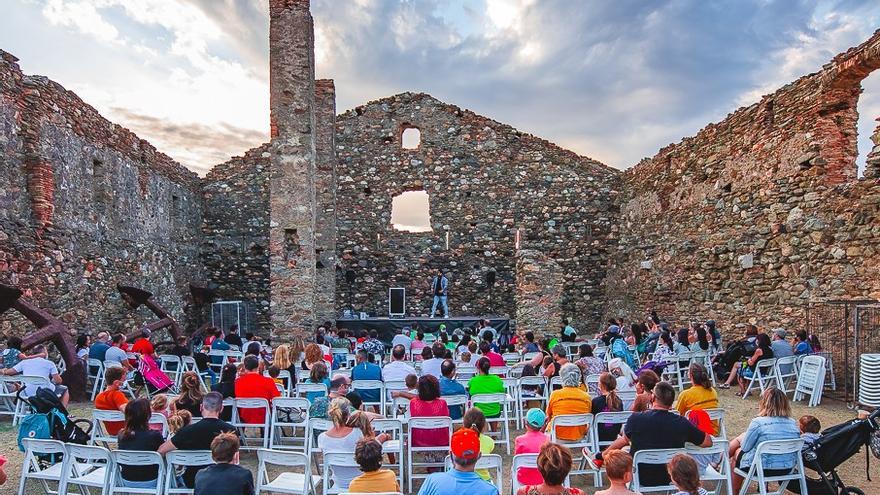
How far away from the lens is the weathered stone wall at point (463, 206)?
65.9ft

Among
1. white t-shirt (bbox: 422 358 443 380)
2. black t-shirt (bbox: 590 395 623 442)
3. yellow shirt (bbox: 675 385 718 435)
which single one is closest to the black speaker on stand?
white t-shirt (bbox: 422 358 443 380)

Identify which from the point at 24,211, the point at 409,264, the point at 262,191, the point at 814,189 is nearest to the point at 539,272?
the point at 409,264

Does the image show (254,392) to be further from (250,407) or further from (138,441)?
(138,441)

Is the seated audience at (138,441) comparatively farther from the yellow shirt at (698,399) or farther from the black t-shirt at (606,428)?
the yellow shirt at (698,399)

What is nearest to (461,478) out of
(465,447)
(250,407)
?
(465,447)

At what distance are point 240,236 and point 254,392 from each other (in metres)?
14.7

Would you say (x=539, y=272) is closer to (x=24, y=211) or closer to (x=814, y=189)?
(x=814, y=189)

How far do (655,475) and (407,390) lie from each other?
3.32 metres

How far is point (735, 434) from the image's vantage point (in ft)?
24.2

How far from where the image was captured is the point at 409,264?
20.8m

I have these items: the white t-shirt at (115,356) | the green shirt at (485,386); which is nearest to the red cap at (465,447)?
the green shirt at (485,386)

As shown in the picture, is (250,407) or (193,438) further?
(250,407)

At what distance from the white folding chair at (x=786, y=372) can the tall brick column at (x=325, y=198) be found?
12.1 metres

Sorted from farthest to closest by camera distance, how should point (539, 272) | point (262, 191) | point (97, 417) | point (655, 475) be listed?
point (262, 191)
point (539, 272)
point (97, 417)
point (655, 475)
